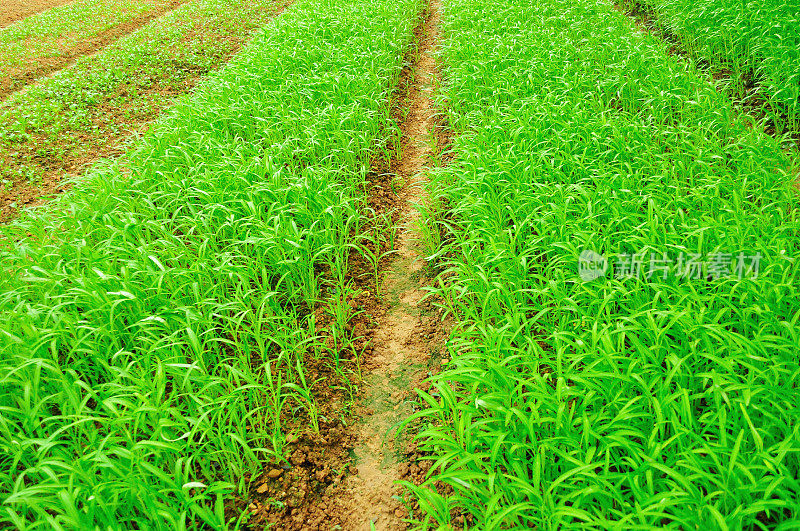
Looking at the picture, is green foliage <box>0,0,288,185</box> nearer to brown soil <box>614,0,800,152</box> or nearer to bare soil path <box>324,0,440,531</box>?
bare soil path <box>324,0,440,531</box>

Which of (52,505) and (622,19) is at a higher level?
(622,19)

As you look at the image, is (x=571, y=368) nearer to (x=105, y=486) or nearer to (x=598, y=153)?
(x=105, y=486)

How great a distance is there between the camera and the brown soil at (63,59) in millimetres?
6789

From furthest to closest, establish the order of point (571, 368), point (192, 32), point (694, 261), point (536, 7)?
1. point (192, 32)
2. point (536, 7)
3. point (694, 261)
4. point (571, 368)

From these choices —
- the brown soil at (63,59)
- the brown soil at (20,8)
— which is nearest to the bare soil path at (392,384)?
the brown soil at (63,59)

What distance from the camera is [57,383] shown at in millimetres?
2111

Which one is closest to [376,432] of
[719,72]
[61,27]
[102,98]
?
[719,72]


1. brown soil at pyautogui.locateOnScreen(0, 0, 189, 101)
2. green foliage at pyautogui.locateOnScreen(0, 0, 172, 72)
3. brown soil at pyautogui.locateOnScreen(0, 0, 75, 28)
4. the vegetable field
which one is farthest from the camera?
brown soil at pyautogui.locateOnScreen(0, 0, 75, 28)

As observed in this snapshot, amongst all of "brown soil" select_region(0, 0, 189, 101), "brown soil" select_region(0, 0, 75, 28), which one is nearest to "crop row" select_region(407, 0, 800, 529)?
"brown soil" select_region(0, 0, 189, 101)

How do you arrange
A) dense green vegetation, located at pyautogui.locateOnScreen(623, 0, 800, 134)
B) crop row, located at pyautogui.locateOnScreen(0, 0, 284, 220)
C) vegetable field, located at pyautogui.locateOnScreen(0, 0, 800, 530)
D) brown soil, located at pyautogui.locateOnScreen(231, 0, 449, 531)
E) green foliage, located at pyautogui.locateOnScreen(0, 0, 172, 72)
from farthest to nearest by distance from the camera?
green foliage, located at pyautogui.locateOnScreen(0, 0, 172, 72) < crop row, located at pyautogui.locateOnScreen(0, 0, 284, 220) < dense green vegetation, located at pyautogui.locateOnScreen(623, 0, 800, 134) < brown soil, located at pyautogui.locateOnScreen(231, 0, 449, 531) < vegetable field, located at pyautogui.locateOnScreen(0, 0, 800, 530)

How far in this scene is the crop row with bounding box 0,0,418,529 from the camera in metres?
1.79

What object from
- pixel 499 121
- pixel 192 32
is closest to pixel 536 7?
pixel 499 121

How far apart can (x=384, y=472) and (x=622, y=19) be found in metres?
7.28
